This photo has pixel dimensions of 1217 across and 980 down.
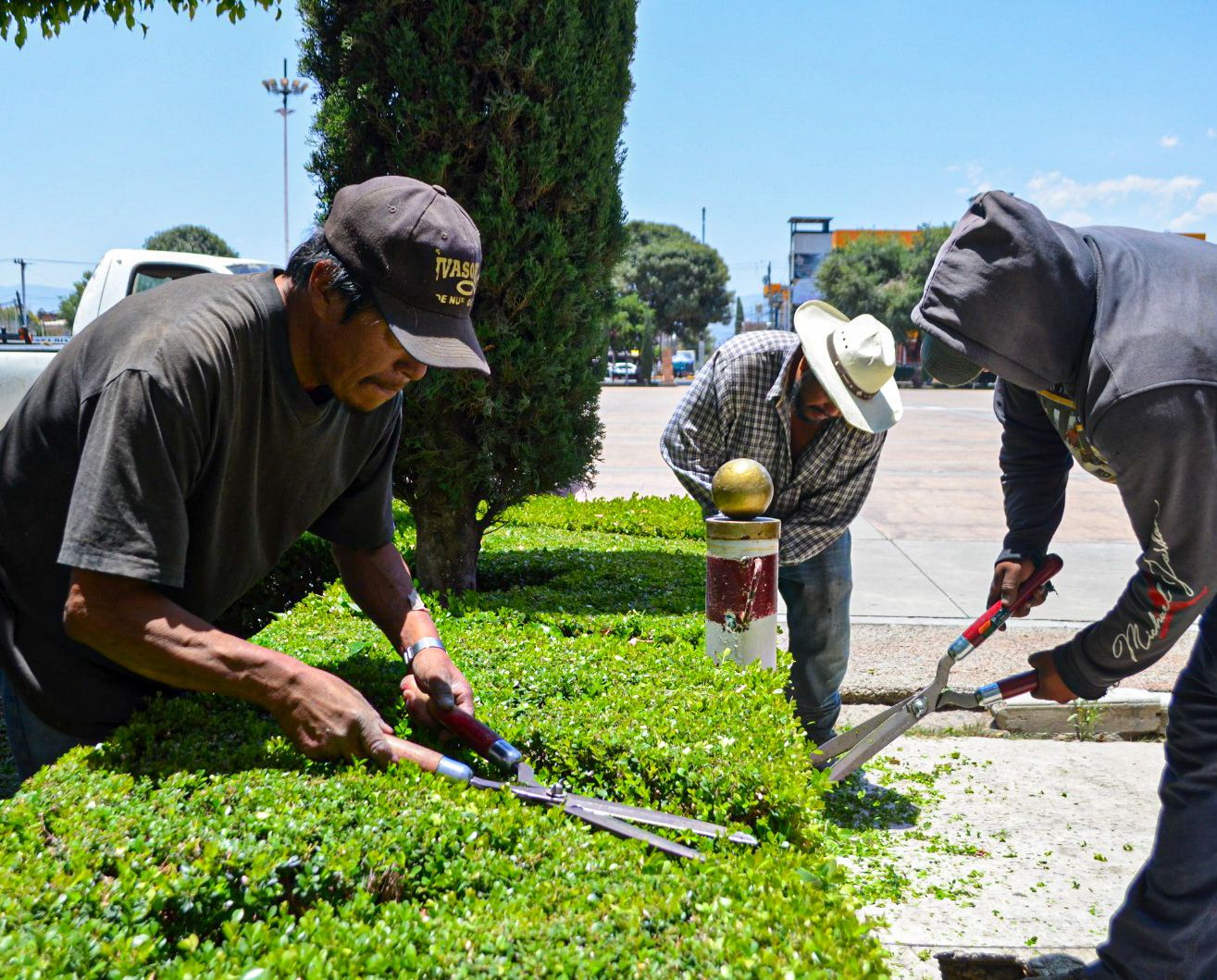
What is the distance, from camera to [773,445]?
13.5 feet

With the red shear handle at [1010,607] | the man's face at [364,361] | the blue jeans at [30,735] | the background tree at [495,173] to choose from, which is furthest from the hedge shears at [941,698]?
the background tree at [495,173]

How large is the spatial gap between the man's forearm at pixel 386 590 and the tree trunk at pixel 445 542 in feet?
8.43

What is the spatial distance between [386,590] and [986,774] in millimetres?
3153

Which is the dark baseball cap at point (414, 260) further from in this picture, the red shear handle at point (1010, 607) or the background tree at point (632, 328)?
the background tree at point (632, 328)

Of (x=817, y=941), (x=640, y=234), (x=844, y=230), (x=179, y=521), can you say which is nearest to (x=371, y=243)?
(x=179, y=521)

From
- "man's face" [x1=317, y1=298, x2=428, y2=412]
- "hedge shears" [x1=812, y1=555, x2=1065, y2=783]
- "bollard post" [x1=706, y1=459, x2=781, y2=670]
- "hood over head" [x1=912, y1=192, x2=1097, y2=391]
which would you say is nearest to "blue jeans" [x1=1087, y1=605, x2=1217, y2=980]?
"hedge shears" [x1=812, y1=555, x2=1065, y2=783]

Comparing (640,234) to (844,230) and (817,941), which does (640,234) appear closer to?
(844,230)

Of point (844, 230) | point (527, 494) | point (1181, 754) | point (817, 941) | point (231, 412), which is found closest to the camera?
point (817, 941)

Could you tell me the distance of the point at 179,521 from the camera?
2.05 m

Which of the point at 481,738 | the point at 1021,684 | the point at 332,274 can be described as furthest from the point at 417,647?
the point at 1021,684

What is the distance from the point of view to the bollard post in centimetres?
316

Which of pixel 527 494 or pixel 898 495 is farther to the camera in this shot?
pixel 898 495

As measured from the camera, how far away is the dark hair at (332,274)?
2.27 meters

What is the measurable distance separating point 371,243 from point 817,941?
1623mm
